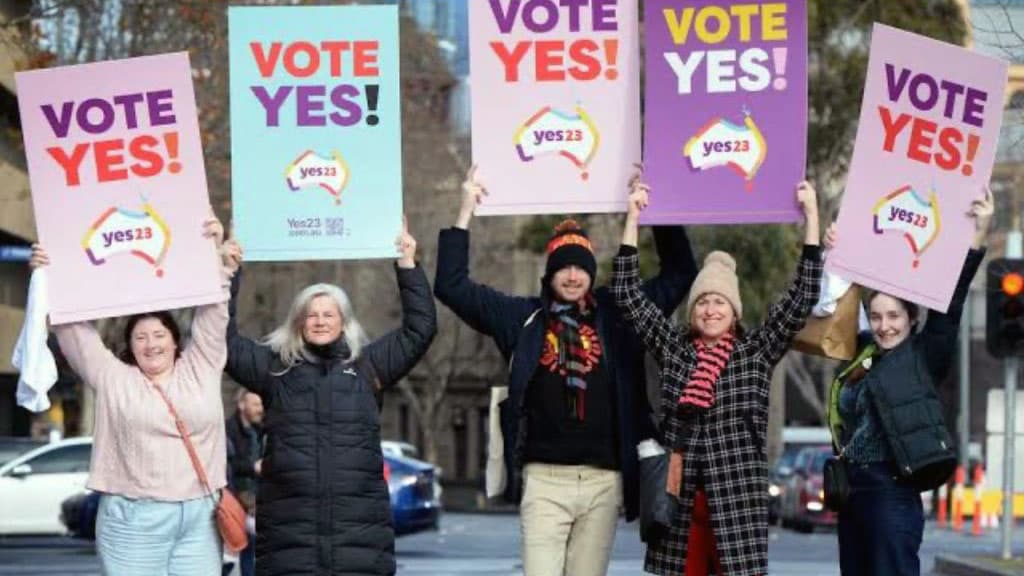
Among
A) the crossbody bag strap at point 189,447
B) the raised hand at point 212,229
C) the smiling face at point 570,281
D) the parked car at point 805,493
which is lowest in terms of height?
the parked car at point 805,493

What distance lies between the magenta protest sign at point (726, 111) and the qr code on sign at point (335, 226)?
1.29 m

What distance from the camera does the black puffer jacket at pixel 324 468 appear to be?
9914 mm

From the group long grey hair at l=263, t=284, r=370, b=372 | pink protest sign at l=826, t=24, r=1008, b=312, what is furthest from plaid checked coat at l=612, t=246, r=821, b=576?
long grey hair at l=263, t=284, r=370, b=372

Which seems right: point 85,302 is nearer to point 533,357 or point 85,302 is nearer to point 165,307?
point 165,307

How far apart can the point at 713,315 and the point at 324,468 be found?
5.62 ft

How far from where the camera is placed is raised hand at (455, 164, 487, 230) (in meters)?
10.7

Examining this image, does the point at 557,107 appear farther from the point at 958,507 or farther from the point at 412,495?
the point at 958,507

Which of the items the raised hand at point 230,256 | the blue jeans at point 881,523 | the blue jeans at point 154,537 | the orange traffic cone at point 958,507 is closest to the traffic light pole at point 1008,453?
the blue jeans at point 881,523

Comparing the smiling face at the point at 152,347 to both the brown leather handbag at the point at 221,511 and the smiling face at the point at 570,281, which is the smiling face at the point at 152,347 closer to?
the brown leather handbag at the point at 221,511

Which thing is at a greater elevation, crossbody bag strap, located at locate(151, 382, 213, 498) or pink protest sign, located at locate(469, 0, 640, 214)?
pink protest sign, located at locate(469, 0, 640, 214)

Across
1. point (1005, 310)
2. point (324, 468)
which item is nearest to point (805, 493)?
point (1005, 310)

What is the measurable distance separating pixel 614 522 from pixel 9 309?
131 ft

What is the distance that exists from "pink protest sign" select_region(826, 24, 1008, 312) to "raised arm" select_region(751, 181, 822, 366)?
1.44ft

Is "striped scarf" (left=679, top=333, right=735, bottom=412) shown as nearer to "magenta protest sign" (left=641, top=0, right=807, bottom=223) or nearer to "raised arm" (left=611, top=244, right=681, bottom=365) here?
"raised arm" (left=611, top=244, right=681, bottom=365)
